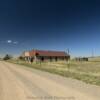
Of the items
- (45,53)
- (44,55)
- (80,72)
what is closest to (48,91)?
(80,72)

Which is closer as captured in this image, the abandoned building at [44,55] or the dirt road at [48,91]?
the dirt road at [48,91]

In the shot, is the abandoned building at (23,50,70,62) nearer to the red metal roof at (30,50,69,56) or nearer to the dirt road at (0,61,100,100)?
the red metal roof at (30,50,69,56)

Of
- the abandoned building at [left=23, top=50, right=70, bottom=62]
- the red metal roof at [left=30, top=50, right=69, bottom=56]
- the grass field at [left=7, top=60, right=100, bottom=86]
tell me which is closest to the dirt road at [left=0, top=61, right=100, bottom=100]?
the grass field at [left=7, top=60, right=100, bottom=86]

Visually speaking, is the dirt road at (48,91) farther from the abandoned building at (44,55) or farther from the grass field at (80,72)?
the abandoned building at (44,55)

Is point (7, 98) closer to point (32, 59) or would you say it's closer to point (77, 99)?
point (77, 99)

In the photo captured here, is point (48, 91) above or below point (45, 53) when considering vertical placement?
below

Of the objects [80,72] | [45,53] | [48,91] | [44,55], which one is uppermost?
[45,53]

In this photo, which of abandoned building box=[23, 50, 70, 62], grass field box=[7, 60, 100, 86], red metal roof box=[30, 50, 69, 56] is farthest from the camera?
red metal roof box=[30, 50, 69, 56]

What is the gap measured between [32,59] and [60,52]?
16.9 meters

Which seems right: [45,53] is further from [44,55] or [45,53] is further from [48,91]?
[48,91]

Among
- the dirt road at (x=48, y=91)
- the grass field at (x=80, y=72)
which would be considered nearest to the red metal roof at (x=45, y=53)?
the grass field at (x=80, y=72)

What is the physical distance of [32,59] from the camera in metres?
84.4

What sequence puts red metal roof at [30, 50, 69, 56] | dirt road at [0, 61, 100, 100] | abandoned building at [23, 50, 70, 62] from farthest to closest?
red metal roof at [30, 50, 69, 56]
abandoned building at [23, 50, 70, 62]
dirt road at [0, 61, 100, 100]

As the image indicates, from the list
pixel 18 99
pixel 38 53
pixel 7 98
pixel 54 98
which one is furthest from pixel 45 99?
pixel 38 53
